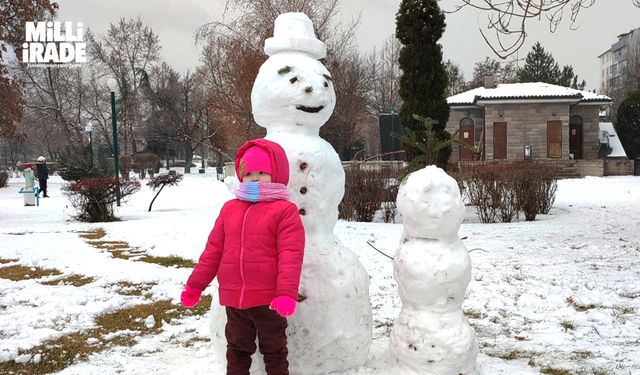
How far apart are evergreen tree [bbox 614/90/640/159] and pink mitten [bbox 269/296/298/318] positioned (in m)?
32.9

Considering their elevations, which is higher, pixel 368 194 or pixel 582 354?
pixel 368 194

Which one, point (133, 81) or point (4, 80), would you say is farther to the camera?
point (133, 81)

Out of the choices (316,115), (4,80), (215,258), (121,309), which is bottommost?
(121,309)

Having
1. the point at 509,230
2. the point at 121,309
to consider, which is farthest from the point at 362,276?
the point at 509,230

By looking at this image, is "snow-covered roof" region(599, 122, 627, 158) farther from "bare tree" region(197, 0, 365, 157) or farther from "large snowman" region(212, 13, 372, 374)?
"large snowman" region(212, 13, 372, 374)

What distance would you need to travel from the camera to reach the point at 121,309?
5.15 meters

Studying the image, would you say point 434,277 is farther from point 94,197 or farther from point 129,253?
point 94,197

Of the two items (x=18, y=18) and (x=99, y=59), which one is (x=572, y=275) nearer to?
(x=18, y=18)

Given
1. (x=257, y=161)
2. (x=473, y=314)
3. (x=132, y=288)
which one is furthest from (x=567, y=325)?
(x=132, y=288)

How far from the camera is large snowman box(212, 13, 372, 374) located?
9.91 feet

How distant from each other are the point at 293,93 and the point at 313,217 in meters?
0.81

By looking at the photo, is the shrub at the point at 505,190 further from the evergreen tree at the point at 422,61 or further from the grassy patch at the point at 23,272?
the grassy patch at the point at 23,272

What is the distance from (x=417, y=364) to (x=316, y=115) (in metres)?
1.70

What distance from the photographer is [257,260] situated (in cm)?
260
